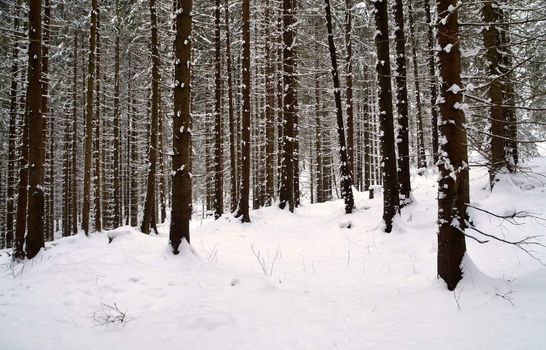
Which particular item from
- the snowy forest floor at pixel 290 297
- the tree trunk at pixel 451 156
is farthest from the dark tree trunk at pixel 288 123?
the tree trunk at pixel 451 156

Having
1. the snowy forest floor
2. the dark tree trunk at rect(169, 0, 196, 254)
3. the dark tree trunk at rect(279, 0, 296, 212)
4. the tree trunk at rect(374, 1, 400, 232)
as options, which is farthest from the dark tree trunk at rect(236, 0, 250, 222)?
the dark tree trunk at rect(169, 0, 196, 254)

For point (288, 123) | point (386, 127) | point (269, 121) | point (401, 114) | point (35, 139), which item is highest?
point (269, 121)

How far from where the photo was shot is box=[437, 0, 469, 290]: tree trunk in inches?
198

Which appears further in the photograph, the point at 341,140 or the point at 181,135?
the point at 341,140

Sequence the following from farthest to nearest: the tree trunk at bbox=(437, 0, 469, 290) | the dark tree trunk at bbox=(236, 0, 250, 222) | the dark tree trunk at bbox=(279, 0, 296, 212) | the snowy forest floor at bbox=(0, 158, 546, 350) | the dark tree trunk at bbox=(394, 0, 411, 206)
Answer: the dark tree trunk at bbox=(279, 0, 296, 212)
the dark tree trunk at bbox=(236, 0, 250, 222)
the dark tree trunk at bbox=(394, 0, 411, 206)
the tree trunk at bbox=(437, 0, 469, 290)
the snowy forest floor at bbox=(0, 158, 546, 350)

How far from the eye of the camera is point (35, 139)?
9008mm

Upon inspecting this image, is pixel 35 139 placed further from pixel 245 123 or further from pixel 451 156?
pixel 451 156

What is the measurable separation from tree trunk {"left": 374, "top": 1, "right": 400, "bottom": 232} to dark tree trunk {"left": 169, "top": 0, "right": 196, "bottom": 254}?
5.09 metres

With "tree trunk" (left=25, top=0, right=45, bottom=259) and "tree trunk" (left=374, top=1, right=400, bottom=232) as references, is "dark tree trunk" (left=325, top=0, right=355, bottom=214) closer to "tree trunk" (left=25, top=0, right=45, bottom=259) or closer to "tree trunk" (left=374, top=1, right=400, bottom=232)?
"tree trunk" (left=374, top=1, right=400, bottom=232)

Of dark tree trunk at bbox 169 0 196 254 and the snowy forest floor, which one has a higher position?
dark tree trunk at bbox 169 0 196 254

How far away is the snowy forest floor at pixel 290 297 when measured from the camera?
403 cm

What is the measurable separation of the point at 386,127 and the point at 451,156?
475 cm

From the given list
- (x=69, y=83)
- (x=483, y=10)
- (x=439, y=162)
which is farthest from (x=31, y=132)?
(x=69, y=83)

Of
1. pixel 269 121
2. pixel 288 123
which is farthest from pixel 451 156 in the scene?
pixel 269 121
